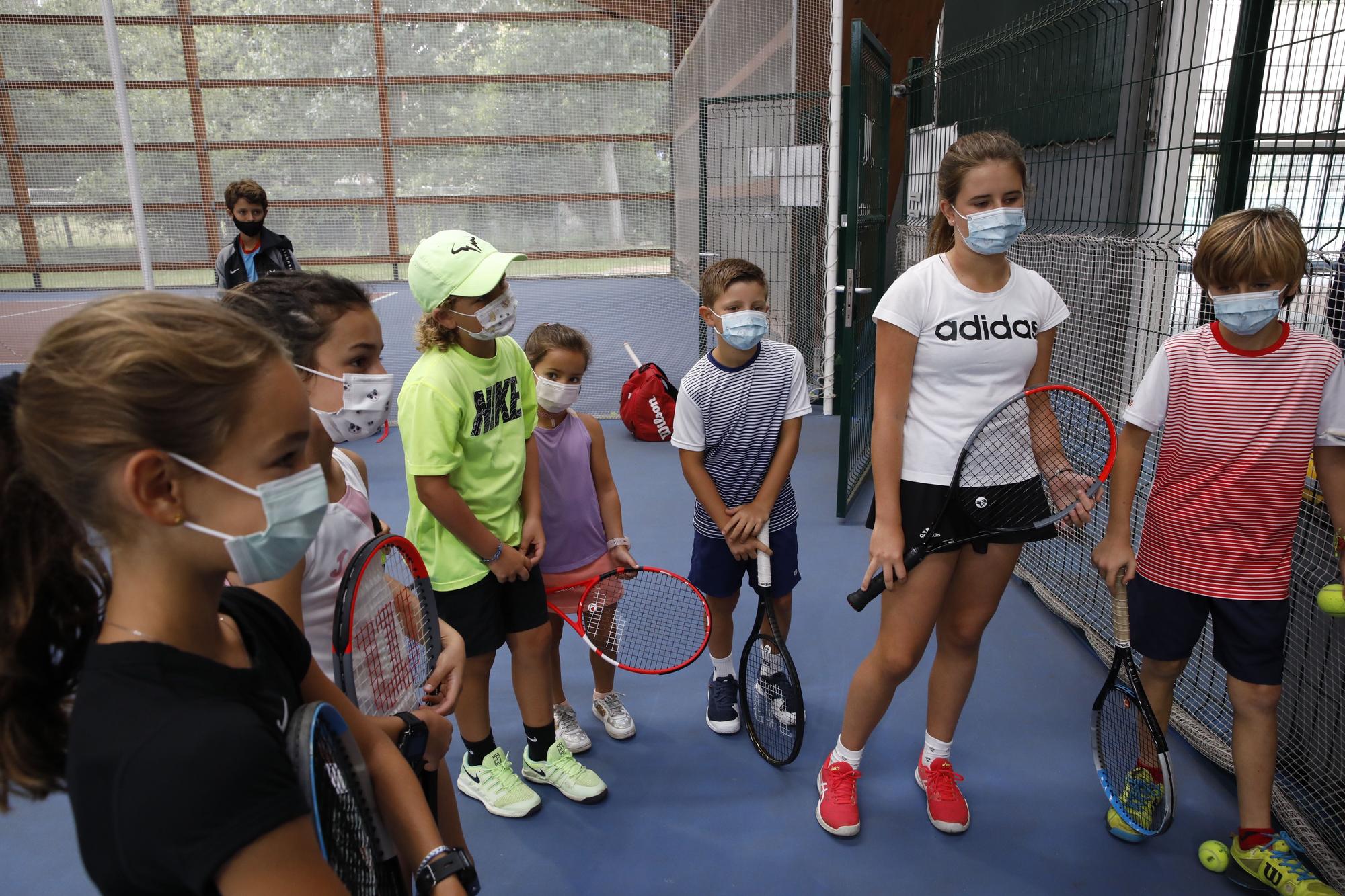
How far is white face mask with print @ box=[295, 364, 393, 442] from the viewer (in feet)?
5.95

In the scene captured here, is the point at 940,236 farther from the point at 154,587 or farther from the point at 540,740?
the point at 154,587

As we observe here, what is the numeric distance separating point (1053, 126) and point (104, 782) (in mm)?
4613

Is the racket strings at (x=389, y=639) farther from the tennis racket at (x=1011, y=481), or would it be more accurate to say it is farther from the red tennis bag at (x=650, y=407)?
the red tennis bag at (x=650, y=407)

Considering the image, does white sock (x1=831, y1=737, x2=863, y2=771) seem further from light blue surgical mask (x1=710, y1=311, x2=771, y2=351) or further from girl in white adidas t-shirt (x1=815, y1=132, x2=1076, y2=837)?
light blue surgical mask (x1=710, y1=311, x2=771, y2=351)

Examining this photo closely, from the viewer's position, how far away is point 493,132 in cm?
898

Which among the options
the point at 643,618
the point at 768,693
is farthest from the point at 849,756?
the point at 643,618

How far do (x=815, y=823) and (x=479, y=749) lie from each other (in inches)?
36.8

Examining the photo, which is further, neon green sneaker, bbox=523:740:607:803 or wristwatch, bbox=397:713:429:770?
neon green sneaker, bbox=523:740:607:803

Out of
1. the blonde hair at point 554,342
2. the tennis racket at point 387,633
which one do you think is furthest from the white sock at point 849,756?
the blonde hair at point 554,342

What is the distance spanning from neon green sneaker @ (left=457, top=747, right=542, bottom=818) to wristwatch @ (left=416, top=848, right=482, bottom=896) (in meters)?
1.27

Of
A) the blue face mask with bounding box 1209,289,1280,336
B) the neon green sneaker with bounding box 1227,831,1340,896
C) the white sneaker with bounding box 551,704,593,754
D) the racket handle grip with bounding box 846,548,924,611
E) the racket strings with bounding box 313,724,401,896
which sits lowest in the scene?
the white sneaker with bounding box 551,704,593,754

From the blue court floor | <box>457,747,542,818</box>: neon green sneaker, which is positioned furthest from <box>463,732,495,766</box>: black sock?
the blue court floor

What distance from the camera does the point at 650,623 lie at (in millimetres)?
2918

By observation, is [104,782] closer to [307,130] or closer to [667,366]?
[667,366]
